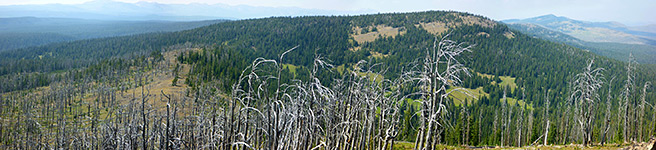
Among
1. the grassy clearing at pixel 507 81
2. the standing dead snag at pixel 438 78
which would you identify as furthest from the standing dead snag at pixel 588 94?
the grassy clearing at pixel 507 81

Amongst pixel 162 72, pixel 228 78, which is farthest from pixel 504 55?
pixel 162 72

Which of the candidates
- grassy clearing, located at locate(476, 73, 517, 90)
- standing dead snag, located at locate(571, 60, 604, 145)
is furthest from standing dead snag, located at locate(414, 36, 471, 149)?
grassy clearing, located at locate(476, 73, 517, 90)

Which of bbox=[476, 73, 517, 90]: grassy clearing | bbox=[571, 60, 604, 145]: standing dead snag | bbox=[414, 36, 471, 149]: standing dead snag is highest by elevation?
bbox=[414, 36, 471, 149]: standing dead snag

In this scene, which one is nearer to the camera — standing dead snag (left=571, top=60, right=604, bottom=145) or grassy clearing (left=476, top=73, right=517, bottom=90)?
standing dead snag (left=571, top=60, right=604, bottom=145)

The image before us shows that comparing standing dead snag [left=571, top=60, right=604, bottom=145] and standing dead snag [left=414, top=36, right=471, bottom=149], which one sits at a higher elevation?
standing dead snag [left=414, top=36, right=471, bottom=149]

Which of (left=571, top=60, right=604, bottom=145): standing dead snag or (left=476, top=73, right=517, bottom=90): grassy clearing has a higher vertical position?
(left=571, top=60, right=604, bottom=145): standing dead snag

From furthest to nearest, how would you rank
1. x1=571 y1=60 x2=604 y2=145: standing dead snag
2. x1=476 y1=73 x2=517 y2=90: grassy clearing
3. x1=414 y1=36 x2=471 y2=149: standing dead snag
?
x1=476 y1=73 x2=517 y2=90: grassy clearing < x1=571 y1=60 x2=604 y2=145: standing dead snag < x1=414 y1=36 x2=471 y2=149: standing dead snag

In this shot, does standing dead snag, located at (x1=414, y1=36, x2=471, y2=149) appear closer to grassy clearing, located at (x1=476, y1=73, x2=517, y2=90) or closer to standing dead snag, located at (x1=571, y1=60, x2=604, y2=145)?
standing dead snag, located at (x1=571, y1=60, x2=604, y2=145)

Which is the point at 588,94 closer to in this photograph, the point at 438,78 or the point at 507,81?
the point at 438,78

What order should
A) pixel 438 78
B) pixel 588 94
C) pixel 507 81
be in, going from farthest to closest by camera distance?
pixel 507 81, pixel 588 94, pixel 438 78

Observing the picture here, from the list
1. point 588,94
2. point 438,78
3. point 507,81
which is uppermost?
point 438,78

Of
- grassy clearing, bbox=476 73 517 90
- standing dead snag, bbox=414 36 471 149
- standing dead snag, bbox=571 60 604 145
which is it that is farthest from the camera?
grassy clearing, bbox=476 73 517 90

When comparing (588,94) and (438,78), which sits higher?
(438,78)

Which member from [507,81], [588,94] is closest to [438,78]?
[588,94]
